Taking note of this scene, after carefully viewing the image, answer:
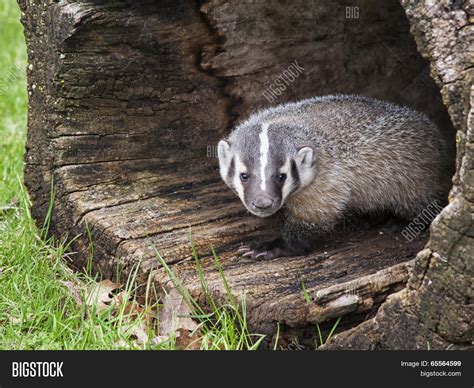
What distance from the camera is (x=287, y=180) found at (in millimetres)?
4488

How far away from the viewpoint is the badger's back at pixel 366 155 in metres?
4.76

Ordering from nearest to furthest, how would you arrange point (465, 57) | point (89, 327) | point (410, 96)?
point (465, 57) → point (89, 327) → point (410, 96)

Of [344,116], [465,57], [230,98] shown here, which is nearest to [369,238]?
Result: [344,116]

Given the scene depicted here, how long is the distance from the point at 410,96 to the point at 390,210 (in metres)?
1.48

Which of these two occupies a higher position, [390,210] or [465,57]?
[465,57]

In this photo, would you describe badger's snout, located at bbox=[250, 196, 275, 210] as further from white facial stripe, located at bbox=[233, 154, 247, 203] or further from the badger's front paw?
the badger's front paw

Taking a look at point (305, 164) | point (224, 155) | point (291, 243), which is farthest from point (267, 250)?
point (224, 155)

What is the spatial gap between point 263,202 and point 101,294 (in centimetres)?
105

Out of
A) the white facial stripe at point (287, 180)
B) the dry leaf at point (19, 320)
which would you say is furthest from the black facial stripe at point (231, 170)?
the dry leaf at point (19, 320)

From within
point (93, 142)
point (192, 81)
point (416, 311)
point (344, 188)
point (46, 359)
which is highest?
point (192, 81)

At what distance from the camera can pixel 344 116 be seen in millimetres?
4930

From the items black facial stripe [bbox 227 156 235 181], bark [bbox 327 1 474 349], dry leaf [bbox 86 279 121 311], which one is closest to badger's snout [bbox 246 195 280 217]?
black facial stripe [bbox 227 156 235 181]

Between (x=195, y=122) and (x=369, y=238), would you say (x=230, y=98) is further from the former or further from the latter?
(x=369, y=238)

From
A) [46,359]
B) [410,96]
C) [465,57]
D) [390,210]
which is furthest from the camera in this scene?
[410,96]
